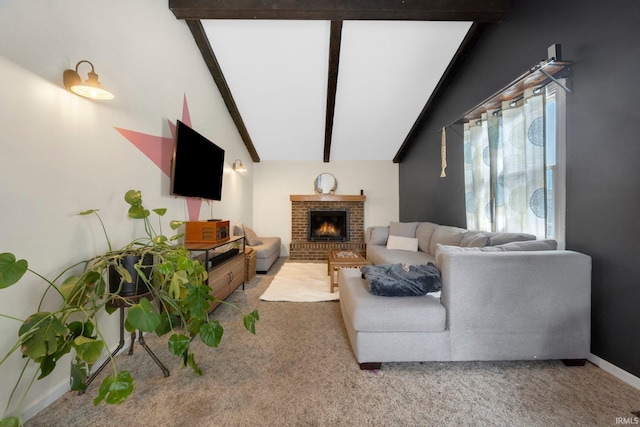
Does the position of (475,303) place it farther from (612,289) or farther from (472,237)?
→ (472,237)

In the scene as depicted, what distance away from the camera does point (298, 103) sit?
13.2 ft

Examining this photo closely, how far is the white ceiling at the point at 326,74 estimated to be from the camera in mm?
2926

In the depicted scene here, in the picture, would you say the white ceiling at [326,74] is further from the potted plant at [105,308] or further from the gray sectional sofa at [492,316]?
the gray sectional sofa at [492,316]

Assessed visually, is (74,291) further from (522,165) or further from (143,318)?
(522,165)

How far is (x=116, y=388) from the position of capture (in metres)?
0.97

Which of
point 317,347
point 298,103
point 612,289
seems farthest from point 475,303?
point 298,103

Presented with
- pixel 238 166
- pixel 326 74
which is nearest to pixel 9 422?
pixel 238 166

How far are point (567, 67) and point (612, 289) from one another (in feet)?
5.35

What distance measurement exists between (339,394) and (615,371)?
1734mm

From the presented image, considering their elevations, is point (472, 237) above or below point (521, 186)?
below

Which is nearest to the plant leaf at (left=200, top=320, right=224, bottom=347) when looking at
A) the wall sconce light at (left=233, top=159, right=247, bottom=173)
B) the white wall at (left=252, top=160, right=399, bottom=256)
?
the wall sconce light at (left=233, top=159, right=247, bottom=173)

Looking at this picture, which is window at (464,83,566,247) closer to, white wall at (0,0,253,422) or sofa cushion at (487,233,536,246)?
sofa cushion at (487,233,536,246)

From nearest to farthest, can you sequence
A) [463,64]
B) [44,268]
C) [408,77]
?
[44,268] → [463,64] → [408,77]

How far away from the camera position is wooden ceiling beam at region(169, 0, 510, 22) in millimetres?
2449
